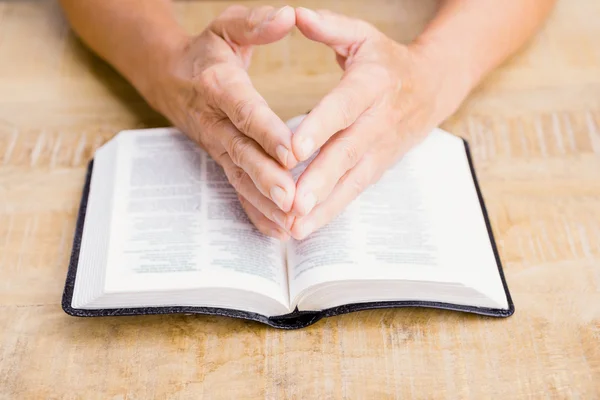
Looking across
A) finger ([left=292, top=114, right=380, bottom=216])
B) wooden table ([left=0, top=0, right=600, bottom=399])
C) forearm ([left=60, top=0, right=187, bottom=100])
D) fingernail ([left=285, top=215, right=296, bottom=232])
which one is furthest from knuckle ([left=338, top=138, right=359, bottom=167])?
forearm ([left=60, top=0, right=187, bottom=100])

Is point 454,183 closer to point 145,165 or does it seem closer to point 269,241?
point 269,241

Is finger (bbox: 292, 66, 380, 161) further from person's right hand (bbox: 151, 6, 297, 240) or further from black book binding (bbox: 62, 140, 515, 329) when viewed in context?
black book binding (bbox: 62, 140, 515, 329)

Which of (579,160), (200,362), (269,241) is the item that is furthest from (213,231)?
(579,160)

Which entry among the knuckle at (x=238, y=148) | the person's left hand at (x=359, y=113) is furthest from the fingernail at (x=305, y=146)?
the knuckle at (x=238, y=148)

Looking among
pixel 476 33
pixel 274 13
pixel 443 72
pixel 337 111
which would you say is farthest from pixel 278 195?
pixel 476 33

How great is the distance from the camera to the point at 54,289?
0.94 m

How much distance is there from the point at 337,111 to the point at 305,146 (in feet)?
0.27

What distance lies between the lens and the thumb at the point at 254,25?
89 cm

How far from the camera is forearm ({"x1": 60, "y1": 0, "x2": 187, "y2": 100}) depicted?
1.12 m

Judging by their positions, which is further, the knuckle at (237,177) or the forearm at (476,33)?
the forearm at (476,33)

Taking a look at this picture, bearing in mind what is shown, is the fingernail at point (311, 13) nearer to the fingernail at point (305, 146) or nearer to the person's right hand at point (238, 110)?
the person's right hand at point (238, 110)

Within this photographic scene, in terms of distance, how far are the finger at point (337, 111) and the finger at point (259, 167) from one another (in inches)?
1.6

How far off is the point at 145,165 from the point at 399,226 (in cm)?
40

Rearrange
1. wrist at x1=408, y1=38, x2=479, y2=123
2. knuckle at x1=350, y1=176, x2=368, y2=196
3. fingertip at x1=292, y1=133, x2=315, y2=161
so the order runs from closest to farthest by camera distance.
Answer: fingertip at x1=292, y1=133, x2=315, y2=161, knuckle at x1=350, y1=176, x2=368, y2=196, wrist at x1=408, y1=38, x2=479, y2=123
